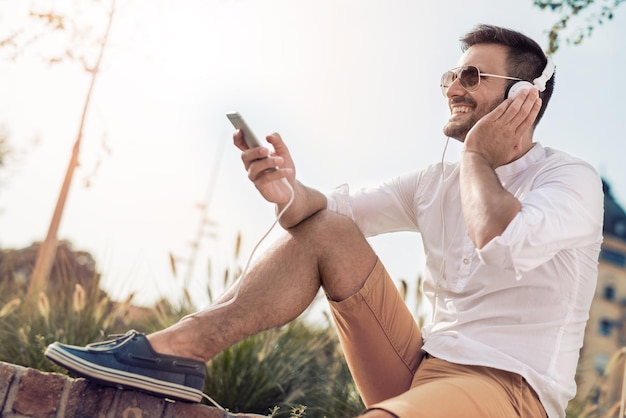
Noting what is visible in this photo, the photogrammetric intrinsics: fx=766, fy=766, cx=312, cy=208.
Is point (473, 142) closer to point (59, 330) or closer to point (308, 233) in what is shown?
point (308, 233)

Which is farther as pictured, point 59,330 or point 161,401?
point 59,330

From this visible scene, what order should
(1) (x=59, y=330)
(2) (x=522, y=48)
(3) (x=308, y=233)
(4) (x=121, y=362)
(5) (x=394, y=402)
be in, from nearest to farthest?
(5) (x=394, y=402)
(4) (x=121, y=362)
(3) (x=308, y=233)
(2) (x=522, y=48)
(1) (x=59, y=330)

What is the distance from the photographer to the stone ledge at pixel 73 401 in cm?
227

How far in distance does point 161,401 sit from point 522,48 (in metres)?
1.78

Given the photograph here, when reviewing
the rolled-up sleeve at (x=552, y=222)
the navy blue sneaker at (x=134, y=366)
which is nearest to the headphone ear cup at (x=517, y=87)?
the rolled-up sleeve at (x=552, y=222)

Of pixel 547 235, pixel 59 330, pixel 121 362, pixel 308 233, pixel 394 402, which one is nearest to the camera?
pixel 394 402

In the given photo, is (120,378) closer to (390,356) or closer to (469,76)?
(390,356)

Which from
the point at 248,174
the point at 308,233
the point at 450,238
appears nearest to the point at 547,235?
the point at 450,238

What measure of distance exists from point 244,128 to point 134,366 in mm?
753

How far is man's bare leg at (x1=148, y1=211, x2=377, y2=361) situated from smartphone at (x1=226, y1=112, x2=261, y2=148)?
33cm

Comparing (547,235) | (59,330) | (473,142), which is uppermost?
(473,142)

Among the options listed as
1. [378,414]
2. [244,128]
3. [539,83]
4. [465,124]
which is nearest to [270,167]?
[244,128]

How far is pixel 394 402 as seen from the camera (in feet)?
6.00

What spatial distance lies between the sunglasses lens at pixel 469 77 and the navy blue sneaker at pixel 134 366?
1.36 metres
